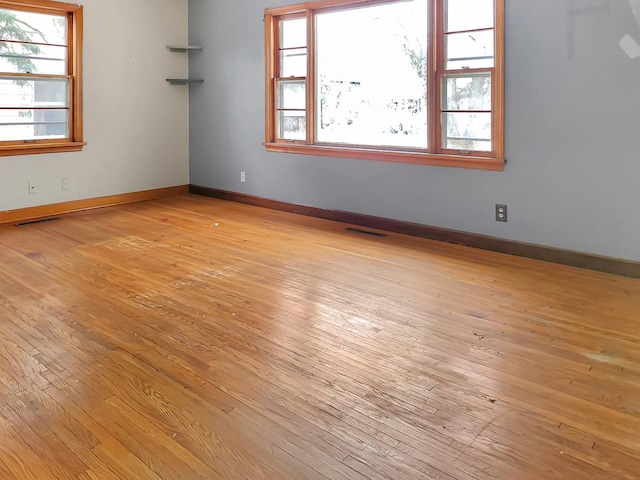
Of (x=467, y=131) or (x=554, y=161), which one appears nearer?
(x=554, y=161)

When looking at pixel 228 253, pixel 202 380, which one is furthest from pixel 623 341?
pixel 228 253

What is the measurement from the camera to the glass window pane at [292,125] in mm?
5691

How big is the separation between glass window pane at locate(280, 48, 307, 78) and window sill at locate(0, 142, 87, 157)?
231 centimetres

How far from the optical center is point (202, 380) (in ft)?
7.41

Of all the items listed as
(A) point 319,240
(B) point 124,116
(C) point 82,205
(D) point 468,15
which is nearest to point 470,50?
(D) point 468,15

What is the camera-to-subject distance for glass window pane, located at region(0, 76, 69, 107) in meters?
5.19

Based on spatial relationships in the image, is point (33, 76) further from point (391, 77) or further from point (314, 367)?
point (314, 367)

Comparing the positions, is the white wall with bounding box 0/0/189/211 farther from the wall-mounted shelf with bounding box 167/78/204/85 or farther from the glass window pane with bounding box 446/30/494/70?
the glass window pane with bounding box 446/30/494/70

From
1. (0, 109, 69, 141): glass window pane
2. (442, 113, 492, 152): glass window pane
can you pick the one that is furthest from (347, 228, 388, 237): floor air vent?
(0, 109, 69, 141): glass window pane

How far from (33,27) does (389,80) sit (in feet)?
11.8

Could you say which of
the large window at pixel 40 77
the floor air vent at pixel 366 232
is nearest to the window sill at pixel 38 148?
the large window at pixel 40 77

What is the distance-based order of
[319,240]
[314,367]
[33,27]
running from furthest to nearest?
[33,27] < [319,240] < [314,367]

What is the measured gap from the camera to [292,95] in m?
5.75

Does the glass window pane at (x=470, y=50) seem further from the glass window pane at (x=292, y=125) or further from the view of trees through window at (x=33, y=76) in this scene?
the view of trees through window at (x=33, y=76)
